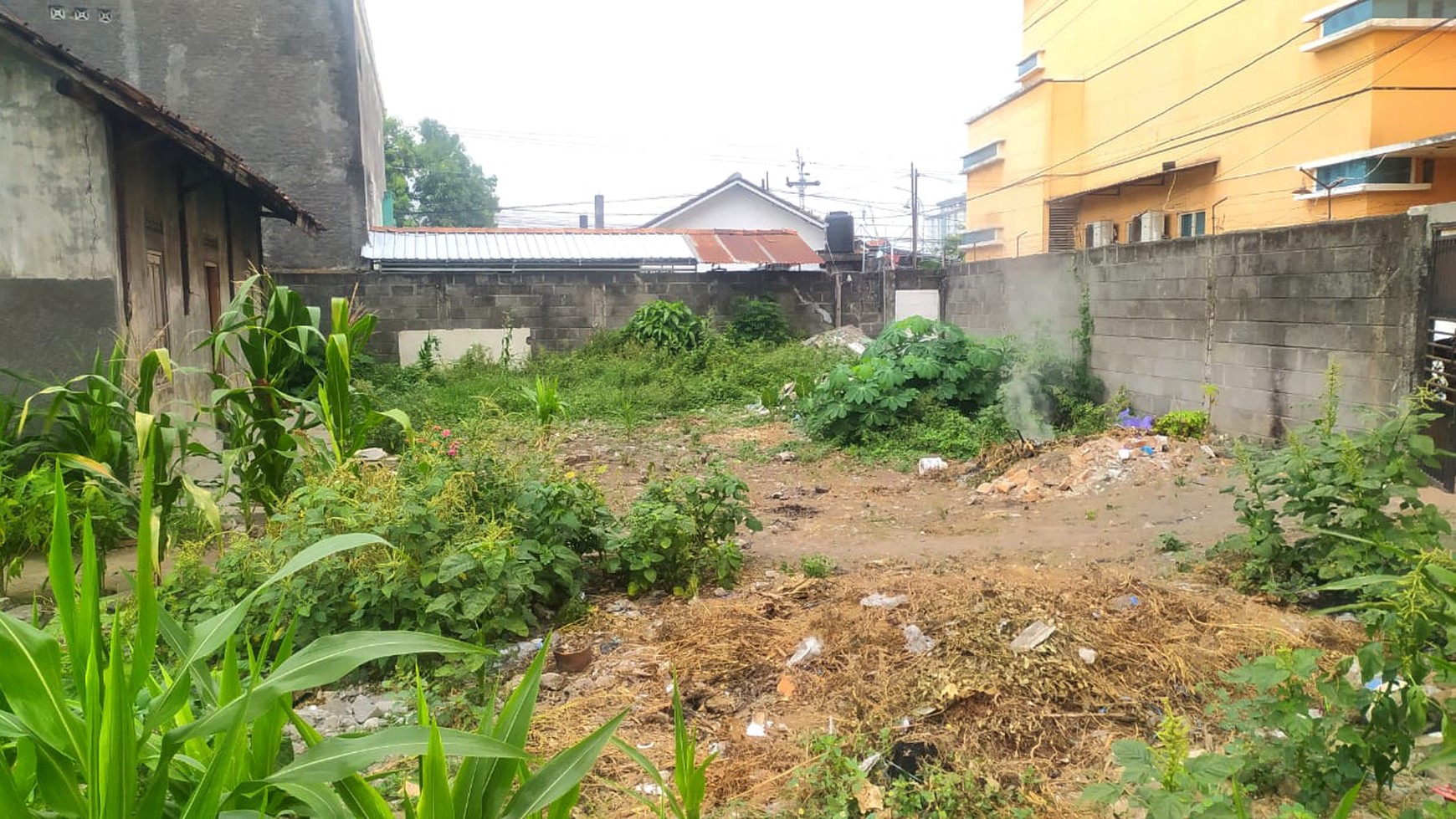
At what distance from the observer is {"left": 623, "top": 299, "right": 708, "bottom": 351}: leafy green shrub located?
45.4ft

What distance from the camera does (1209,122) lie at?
54.3 feet

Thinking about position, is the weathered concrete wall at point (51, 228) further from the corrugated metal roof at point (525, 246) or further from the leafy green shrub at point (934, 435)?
the corrugated metal roof at point (525, 246)

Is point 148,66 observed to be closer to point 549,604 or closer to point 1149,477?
point 549,604

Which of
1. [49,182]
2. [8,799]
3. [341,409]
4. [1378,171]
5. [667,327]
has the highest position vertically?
[1378,171]

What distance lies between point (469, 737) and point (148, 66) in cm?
1655

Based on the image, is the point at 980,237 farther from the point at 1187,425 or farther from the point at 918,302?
the point at 1187,425

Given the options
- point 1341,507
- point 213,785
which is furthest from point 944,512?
point 213,785

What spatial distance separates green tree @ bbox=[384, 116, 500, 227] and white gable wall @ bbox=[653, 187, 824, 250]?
31.6ft

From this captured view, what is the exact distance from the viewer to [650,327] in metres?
14.0

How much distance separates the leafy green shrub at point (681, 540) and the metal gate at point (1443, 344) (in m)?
4.15

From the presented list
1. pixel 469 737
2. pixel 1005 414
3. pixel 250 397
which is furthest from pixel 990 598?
pixel 1005 414

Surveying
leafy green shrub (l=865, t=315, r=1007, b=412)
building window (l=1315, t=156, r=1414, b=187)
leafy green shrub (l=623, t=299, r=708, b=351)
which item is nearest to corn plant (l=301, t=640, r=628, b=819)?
leafy green shrub (l=865, t=315, r=1007, b=412)

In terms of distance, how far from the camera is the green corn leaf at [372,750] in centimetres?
153

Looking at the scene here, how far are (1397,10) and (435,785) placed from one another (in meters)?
16.0
